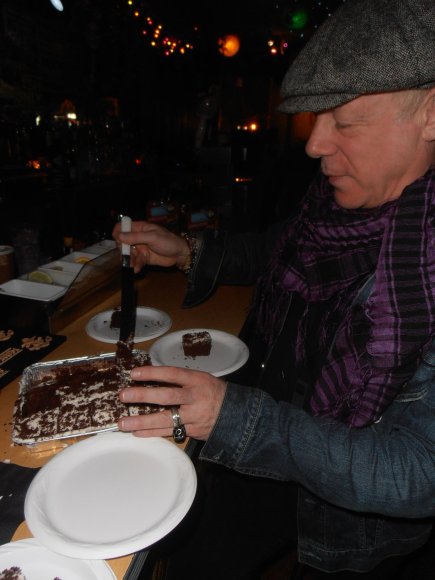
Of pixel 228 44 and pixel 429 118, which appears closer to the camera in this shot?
pixel 429 118

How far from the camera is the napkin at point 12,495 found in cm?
101

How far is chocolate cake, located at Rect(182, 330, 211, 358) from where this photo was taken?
6.26ft

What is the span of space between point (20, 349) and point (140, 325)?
58 centimetres

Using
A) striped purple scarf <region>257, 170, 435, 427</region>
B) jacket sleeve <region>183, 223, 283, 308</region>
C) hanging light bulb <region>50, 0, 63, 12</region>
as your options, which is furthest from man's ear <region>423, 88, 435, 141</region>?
hanging light bulb <region>50, 0, 63, 12</region>

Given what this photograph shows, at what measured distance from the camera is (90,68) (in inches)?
168

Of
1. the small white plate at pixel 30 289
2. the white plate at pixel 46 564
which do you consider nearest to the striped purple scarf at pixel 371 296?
the white plate at pixel 46 564

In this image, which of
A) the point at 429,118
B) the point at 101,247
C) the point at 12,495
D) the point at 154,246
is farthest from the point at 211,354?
the point at 101,247

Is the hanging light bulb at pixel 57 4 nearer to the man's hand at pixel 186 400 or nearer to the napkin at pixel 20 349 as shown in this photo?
the napkin at pixel 20 349

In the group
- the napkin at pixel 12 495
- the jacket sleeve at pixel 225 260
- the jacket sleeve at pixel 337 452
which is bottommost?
the napkin at pixel 12 495

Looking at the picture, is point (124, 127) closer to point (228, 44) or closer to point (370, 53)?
point (228, 44)

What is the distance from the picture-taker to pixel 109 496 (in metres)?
1.10

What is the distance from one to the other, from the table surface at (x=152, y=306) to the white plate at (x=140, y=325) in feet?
0.13

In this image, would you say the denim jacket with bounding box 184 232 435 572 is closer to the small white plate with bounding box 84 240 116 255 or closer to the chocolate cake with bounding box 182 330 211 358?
the chocolate cake with bounding box 182 330 211 358

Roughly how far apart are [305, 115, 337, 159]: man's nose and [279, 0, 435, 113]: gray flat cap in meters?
0.12
